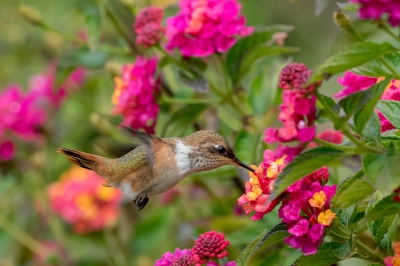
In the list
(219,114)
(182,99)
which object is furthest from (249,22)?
(182,99)

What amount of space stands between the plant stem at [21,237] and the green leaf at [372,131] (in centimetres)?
192

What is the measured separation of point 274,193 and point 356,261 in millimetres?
1371

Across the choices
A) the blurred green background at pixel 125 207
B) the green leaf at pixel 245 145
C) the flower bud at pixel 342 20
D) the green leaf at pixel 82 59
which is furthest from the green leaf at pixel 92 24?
the flower bud at pixel 342 20

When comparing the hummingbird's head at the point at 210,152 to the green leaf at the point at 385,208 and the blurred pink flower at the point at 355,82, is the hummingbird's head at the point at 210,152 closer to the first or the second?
the blurred pink flower at the point at 355,82

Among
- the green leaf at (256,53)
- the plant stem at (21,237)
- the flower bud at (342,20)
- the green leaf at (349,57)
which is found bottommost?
the plant stem at (21,237)

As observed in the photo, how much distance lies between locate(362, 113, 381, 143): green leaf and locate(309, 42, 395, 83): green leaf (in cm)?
13

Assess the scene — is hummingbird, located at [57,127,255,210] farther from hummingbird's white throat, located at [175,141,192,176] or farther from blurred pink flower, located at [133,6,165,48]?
blurred pink flower, located at [133,6,165,48]

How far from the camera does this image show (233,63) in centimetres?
179

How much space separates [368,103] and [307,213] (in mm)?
250

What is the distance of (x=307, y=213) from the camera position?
1089 millimetres

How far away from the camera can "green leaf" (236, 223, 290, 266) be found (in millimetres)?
1087

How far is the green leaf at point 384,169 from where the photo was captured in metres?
0.91

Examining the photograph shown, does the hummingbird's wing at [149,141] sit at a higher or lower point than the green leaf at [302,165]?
lower

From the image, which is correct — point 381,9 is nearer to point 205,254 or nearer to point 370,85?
point 370,85
